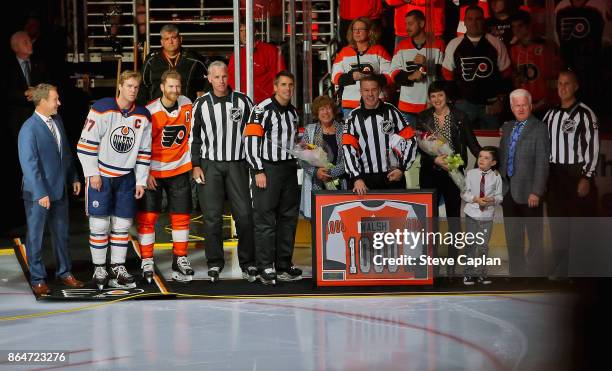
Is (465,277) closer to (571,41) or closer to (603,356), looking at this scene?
(571,41)

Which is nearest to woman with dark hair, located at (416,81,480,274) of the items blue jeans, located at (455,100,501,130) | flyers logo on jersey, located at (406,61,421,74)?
blue jeans, located at (455,100,501,130)

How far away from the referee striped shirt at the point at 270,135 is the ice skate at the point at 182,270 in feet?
3.11

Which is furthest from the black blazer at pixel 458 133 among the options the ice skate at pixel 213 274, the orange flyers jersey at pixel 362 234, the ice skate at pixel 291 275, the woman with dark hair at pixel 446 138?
the ice skate at pixel 213 274

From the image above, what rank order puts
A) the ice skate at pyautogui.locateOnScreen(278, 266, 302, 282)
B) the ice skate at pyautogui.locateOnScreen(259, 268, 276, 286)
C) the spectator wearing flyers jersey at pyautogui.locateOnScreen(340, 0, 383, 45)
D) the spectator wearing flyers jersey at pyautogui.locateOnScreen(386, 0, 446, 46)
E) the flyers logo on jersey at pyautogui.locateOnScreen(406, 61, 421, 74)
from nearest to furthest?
the ice skate at pyautogui.locateOnScreen(259, 268, 276, 286) → the ice skate at pyautogui.locateOnScreen(278, 266, 302, 282) → the flyers logo on jersey at pyautogui.locateOnScreen(406, 61, 421, 74) → the spectator wearing flyers jersey at pyautogui.locateOnScreen(386, 0, 446, 46) → the spectator wearing flyers jersey at pyautogui.locateOnScreen(340, 0, 383, 45)

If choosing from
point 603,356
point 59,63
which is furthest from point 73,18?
point 603,356

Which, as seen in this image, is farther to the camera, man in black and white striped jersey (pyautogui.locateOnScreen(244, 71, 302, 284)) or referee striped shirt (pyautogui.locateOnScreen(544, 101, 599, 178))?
man in black and white striped jersey (pyautogui.locateOnScreen(244, 71, 302, 284))

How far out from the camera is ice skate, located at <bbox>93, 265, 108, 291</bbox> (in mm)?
8058

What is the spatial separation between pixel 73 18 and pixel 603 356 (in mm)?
12313

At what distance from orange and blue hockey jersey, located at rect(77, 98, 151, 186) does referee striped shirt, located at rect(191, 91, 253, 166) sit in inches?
16.5

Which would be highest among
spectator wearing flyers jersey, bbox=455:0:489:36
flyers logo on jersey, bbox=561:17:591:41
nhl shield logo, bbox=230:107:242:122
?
spectator wearing flyers jersey, bbox=455:0:489:36

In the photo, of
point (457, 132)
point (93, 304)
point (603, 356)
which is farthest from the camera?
point (457, 132)

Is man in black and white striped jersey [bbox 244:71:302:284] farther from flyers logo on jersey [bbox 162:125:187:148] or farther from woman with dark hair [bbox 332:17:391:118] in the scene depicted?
woman with dark hair [bbox 332:17:391:118]

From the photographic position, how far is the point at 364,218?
8.00m

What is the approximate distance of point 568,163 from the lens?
808 cm
